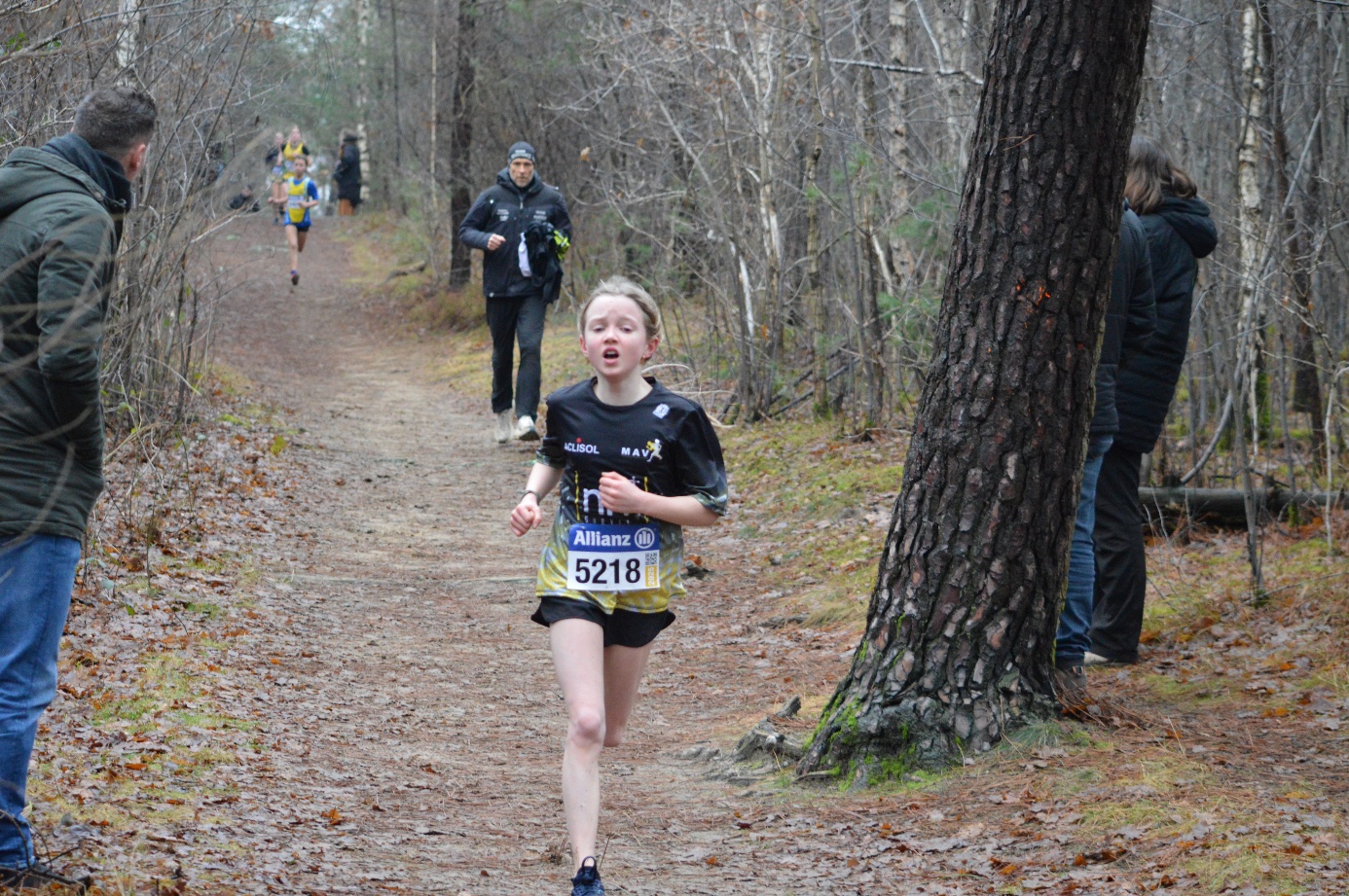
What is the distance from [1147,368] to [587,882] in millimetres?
3942

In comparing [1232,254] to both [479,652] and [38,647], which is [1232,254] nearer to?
[479,652]

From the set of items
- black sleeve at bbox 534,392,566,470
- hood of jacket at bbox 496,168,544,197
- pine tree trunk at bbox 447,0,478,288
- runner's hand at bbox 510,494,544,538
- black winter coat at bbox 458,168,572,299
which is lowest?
runner's hand at bbox 510,494,544,538

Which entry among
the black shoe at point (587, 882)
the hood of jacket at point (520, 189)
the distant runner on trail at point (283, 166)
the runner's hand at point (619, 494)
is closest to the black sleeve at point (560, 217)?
the hood of jacket at point (520, 189)

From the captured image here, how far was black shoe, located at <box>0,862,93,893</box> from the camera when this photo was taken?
338 cm

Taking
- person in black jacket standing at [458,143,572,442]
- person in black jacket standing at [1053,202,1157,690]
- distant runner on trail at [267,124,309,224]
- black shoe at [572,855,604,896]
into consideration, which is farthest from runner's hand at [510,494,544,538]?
distant runner on trail at [267,124,309,224]

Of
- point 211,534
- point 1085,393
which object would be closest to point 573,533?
point 1085,393

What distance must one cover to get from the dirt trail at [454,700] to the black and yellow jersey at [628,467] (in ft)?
3.31

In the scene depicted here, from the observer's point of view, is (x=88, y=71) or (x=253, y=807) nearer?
(x=253, y=807)

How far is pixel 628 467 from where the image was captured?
4.06m

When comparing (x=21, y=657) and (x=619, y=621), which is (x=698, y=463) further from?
(x=21, y=657)

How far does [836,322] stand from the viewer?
12461 mm

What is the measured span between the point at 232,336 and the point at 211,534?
43.1 feet

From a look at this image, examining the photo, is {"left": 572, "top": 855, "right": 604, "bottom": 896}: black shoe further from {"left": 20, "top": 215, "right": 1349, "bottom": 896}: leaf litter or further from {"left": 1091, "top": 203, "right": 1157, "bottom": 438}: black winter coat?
{"left": 1091, "top": 203, "right": 1157, "bottom": 438}: black winter coat

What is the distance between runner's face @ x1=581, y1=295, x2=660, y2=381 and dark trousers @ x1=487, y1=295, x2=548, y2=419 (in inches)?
303
